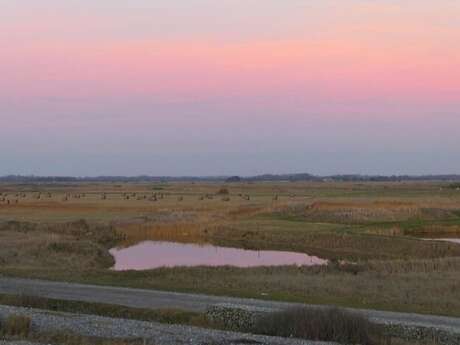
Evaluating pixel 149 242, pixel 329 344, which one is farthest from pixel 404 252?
pixel 329 344

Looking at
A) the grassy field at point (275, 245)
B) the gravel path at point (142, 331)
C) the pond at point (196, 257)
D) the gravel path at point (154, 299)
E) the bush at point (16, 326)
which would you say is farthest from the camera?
the pond at point (196, 257)

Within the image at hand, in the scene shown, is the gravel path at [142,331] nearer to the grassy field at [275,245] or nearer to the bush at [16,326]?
the bush at [16,326]

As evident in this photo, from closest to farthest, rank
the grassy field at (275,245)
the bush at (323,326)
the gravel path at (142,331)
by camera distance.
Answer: the gravel path at (142,331) → the bush at (323,326) → the grassy field at (275,245)

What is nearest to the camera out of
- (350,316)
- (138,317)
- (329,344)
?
(329,344)

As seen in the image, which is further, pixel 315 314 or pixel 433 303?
pixel 433 303

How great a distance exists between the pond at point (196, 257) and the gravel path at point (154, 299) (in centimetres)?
1572

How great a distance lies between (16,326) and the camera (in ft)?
54.9

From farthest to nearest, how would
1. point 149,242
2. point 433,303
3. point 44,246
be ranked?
point 149,242 < point 44,246 < point 433,303

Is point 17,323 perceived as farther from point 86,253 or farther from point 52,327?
point 86,253

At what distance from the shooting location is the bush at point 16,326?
16297 millimetres

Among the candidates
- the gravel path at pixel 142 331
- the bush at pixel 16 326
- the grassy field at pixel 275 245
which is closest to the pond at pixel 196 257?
the grassy field at pixel 275 245

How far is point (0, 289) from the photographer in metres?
24.8

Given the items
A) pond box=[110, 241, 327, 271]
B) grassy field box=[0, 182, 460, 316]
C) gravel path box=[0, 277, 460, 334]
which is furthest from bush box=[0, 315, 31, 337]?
pond box=[110, 241, 327, 271]

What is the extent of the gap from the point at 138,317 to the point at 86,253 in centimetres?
2359
